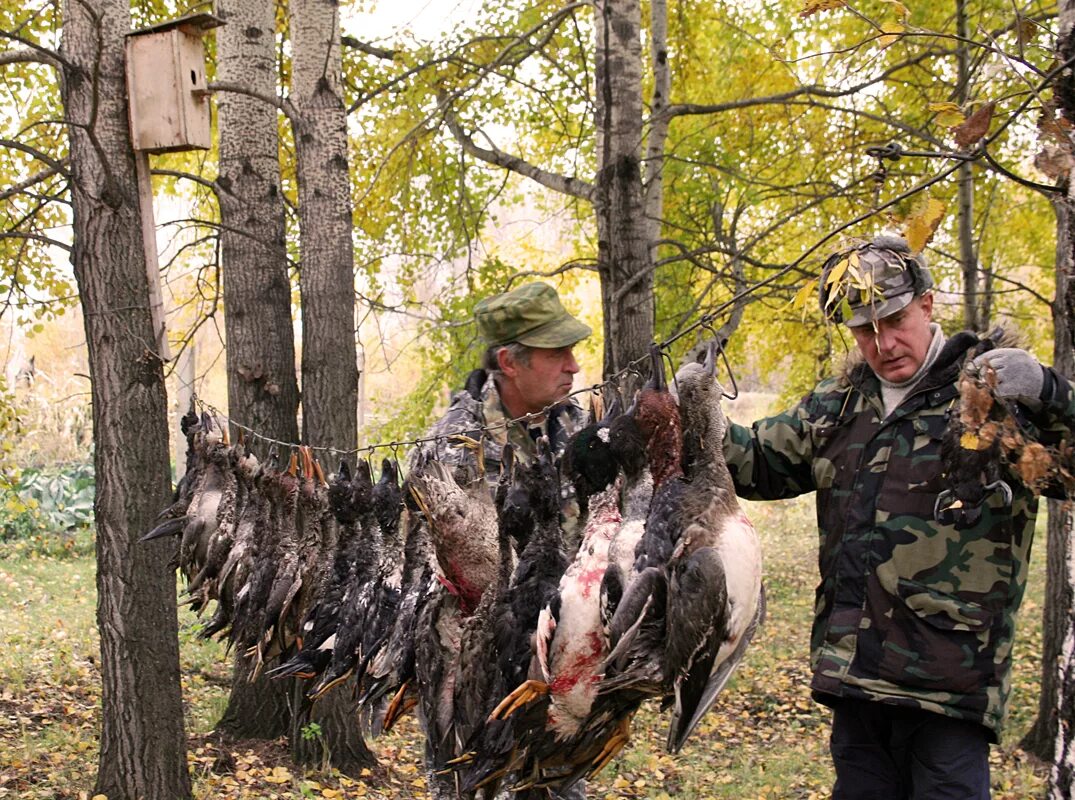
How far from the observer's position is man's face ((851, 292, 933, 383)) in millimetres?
3053

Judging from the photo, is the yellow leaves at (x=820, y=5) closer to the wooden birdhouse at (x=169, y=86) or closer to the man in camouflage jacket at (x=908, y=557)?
the man in camouflage jacket at (x=908, y=557)

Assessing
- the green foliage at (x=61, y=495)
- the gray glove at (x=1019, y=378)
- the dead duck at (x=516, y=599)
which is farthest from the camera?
the green foliage at (x=61, y=495)

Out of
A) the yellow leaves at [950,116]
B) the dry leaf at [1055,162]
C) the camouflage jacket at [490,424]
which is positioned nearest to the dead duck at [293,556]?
the camouflage jacket at [490,424]

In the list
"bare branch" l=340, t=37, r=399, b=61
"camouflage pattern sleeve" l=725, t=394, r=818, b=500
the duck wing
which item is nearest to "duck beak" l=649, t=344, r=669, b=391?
the duck wing

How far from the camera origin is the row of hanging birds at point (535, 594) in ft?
7.00

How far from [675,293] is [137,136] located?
6374 millimetres

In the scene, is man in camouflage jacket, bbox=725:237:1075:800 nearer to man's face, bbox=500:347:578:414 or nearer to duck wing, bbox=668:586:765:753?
man's face, bbox=500:347:578:414

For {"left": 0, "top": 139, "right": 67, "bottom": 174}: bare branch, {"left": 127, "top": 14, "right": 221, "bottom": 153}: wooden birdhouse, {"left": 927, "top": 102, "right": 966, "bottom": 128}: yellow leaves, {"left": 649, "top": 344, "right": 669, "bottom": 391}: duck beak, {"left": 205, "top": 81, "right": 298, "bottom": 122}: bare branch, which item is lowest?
{"left": 649, "top": 344, "right": 669, "bottom": 391}: duck beak

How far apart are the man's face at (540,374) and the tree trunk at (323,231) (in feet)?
7.89

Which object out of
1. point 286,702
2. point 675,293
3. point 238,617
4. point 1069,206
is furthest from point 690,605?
point 675,293

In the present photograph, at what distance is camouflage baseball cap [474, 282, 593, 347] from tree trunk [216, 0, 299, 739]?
255cm

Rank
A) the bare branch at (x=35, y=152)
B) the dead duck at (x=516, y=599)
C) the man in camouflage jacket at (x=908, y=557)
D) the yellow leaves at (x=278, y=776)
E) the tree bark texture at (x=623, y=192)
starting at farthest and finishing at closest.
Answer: the yellow leaves at (x=278, y=776)
the tree bark texture at (x=623, y=192)
the bare branch at (x=35, y=152)
the man in camouflage jacket at (x=908, y=557)
the dead duck at (x=516, y=599)

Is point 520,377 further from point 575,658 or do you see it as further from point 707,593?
point 707,593

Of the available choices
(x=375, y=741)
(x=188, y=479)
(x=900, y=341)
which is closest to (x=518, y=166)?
(x=375, y=741)
